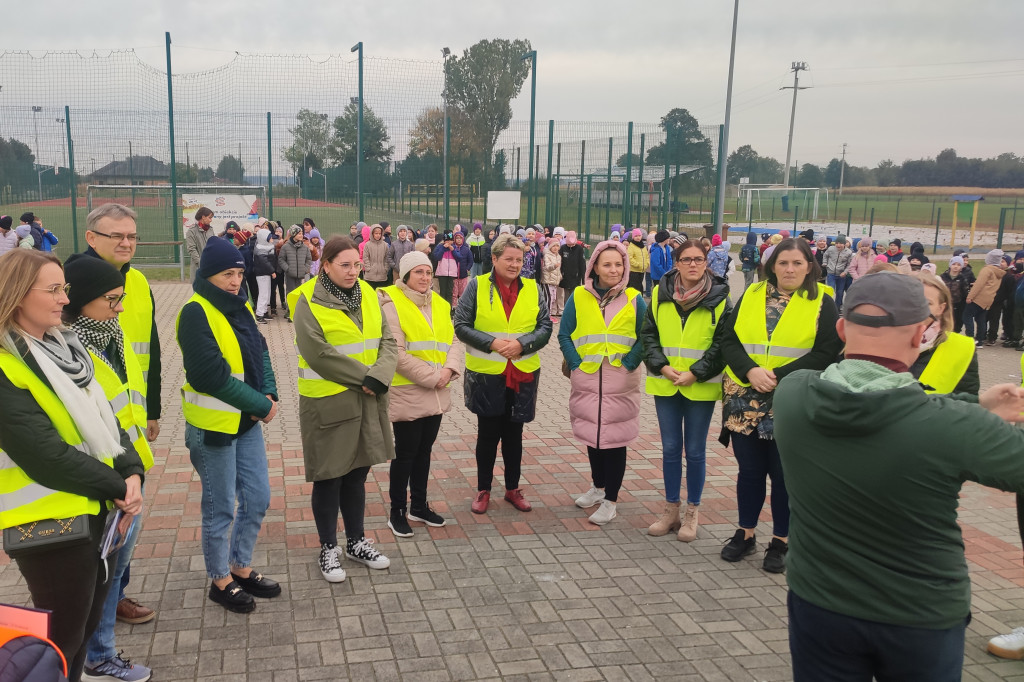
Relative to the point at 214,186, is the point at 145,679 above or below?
below

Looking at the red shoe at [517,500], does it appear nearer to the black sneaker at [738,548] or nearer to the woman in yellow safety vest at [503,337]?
the woman in yellow safety vest at [503,337]

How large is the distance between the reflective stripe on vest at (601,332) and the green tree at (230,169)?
622 inches

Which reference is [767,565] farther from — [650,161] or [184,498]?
[650,161]

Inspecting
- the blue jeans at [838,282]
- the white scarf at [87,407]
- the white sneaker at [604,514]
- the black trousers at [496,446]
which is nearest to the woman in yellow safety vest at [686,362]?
the white sneaker at [604,514]

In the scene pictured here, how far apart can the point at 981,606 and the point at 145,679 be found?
13.8ft

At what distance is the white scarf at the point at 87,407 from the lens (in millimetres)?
2604

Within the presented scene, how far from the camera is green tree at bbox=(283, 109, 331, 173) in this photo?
18.4 metres

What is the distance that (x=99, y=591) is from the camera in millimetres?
2908

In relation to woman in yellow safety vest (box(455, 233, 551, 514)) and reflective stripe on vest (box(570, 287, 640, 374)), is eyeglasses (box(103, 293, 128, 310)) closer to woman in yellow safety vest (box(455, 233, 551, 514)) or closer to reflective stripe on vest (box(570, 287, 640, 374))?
woman in yellow safety vest (box(455, 233, 551, 514))

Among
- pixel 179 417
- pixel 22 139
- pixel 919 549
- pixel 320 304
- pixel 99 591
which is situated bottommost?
pixel 179 417

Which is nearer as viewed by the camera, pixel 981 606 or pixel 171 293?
pixel 981 606

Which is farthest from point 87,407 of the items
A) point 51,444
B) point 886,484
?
point 886,484

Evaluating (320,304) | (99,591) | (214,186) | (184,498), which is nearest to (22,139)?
(214,186)

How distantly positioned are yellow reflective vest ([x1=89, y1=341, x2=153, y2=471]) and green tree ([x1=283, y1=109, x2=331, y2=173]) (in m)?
15.9
